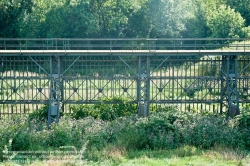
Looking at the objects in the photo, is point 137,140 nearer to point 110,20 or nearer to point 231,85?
point 231,85

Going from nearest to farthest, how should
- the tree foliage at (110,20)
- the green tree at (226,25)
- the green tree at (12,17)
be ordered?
1. the green tree at (12,17)
2. the tree foliage at (110,20)
3. the green tree at (226,25)

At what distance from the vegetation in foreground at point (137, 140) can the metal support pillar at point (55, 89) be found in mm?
803

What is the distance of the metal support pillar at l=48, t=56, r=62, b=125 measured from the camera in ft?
75.9

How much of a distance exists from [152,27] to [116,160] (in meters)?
39.9

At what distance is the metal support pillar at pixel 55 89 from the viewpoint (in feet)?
75.9

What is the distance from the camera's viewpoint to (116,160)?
18594 mm

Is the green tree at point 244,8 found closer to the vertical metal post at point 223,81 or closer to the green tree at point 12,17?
the green tree at point 12,17

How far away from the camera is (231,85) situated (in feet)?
81.6

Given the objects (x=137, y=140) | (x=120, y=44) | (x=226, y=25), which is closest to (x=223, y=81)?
(x=120, y=44)

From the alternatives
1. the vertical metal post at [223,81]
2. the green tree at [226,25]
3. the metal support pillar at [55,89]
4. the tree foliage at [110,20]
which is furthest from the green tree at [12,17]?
the vertical metal post at [223,81]

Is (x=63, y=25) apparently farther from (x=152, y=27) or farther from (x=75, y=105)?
(x=75, y=105)

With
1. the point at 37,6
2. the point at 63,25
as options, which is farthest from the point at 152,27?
the point at 37,6

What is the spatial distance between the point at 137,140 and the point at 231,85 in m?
8.03

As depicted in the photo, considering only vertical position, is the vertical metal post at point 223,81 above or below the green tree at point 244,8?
below
